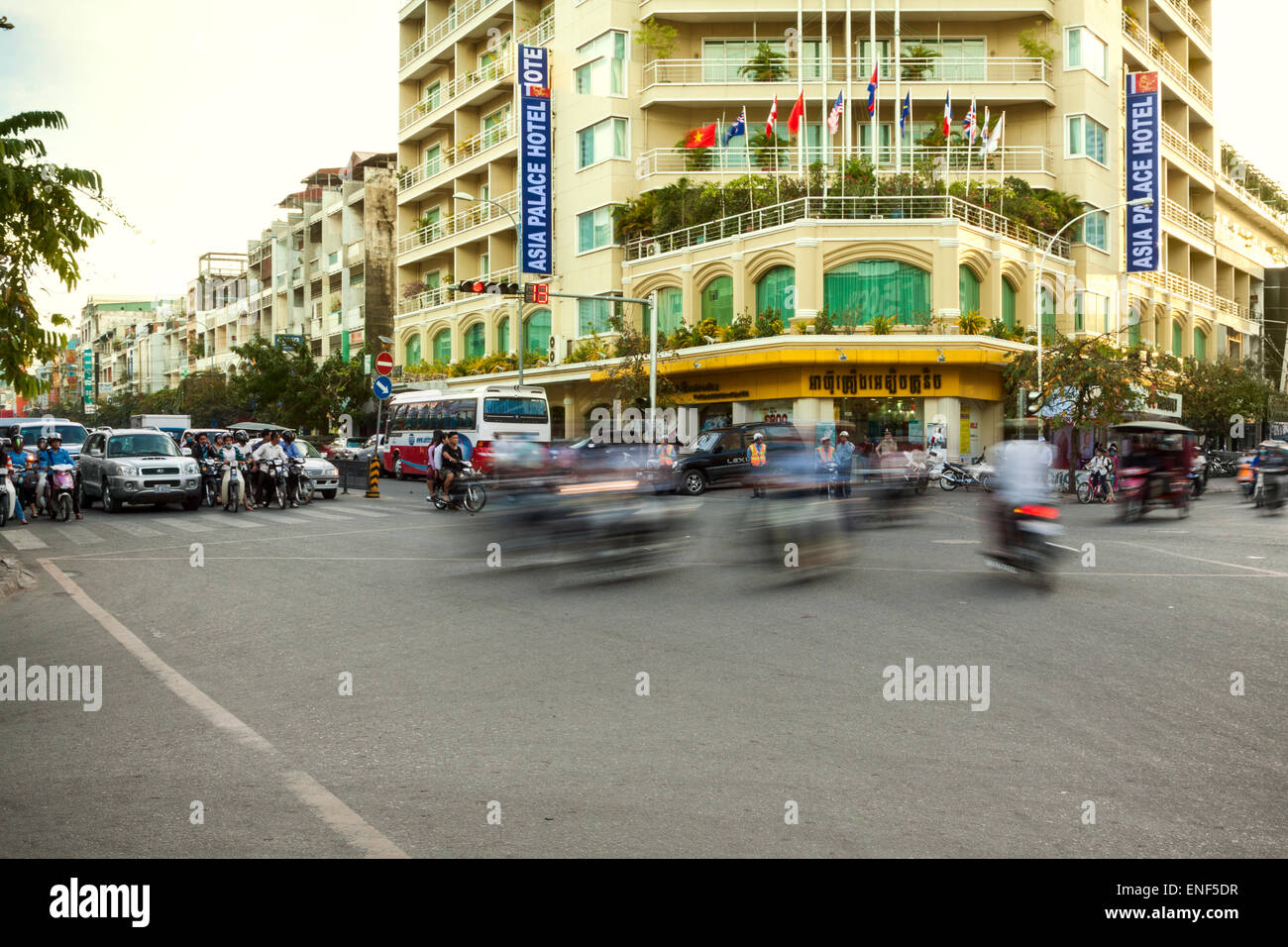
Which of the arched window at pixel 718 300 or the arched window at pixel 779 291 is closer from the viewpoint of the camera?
the arched window at pixel 779 291

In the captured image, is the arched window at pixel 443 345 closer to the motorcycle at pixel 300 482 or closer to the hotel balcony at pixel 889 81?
the hotel balcony at pixel 889 81

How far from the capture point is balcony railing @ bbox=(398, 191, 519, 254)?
52.1m

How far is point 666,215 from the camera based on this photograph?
42.9 m

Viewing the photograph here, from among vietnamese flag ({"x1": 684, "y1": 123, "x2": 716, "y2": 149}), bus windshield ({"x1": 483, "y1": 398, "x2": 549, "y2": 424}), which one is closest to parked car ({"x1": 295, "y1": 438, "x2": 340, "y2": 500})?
bus windshield ({"x1": 483, "y1": 398, "x2": 549, "y2": 424})

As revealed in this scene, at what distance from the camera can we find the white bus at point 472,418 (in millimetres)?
34688

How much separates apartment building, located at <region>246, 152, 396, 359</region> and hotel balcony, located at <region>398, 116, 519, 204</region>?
7.41 m

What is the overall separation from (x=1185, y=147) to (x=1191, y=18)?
7.13m

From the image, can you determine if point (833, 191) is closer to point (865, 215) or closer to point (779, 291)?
point (865, 215)

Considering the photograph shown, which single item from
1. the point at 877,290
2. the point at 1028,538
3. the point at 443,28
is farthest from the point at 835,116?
the point at 1028,538

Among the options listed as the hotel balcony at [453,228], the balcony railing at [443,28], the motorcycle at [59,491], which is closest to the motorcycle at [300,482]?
the motorcycle at [59,491]

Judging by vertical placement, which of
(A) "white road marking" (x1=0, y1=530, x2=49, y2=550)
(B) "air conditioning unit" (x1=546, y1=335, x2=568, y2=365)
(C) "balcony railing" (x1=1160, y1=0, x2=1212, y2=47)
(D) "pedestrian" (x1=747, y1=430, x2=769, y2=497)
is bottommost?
(A) "white road marking" (x1=0, y1=530, x2=49, y2=550)

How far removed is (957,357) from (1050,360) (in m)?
3.22

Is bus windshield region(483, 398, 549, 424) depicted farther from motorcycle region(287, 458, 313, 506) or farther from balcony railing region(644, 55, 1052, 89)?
balcony railing region(644, 55, 1052, 89)

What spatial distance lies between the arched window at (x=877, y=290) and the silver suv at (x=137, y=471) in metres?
22.2
